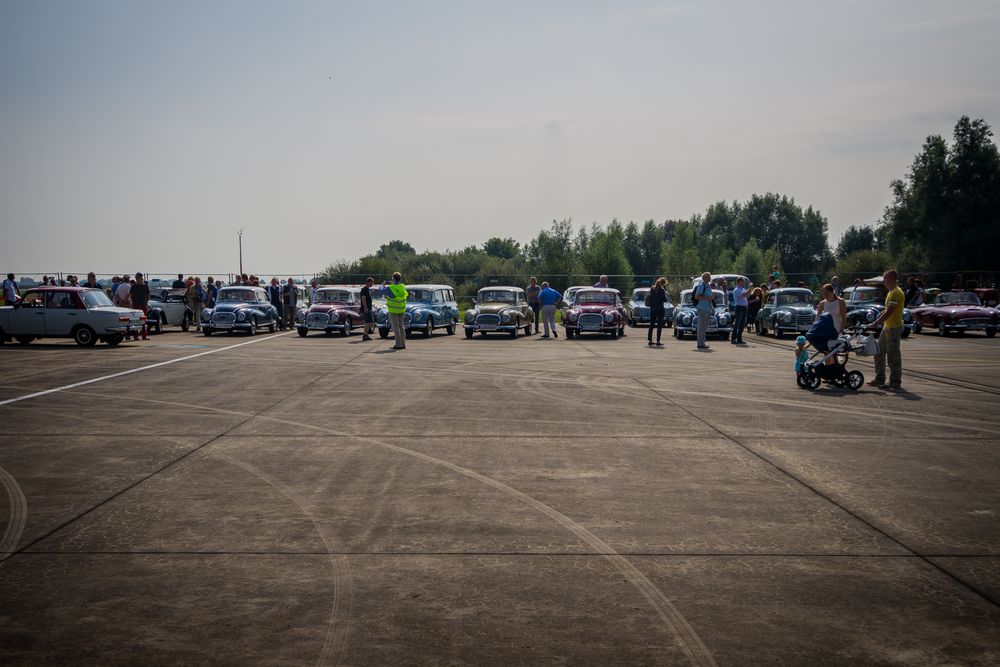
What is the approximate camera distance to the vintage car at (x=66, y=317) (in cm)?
2253

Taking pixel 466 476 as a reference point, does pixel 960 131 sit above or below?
above

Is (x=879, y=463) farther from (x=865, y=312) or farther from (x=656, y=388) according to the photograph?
(x=865, y=312)

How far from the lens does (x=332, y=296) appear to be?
28953mm

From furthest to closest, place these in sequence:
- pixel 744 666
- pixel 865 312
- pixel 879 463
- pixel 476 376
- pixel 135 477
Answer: pixel 865 312, pixel 476 376, pixel 879 463, pixel 135 477, pixel 744 666

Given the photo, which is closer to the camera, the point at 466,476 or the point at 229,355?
the point at 466,476

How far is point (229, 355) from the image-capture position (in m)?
19.9

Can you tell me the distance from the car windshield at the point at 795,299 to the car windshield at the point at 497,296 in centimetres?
933

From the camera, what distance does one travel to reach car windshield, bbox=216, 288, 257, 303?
28547mm

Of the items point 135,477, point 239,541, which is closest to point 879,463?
point 239,541

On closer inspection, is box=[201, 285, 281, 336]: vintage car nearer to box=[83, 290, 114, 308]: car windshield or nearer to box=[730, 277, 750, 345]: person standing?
box=[83, 290, 114, 308]: car windshield

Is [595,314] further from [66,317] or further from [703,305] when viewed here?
[66,317]

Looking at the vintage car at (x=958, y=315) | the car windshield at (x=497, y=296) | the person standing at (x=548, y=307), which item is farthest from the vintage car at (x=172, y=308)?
the vintage car at (x=958, y=315)

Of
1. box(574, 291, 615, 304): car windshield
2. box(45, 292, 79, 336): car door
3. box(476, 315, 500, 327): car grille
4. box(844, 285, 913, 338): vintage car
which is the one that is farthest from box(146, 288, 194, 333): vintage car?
box(844, 285, 913, 338): vintage car

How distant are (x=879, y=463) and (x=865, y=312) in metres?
22.1
